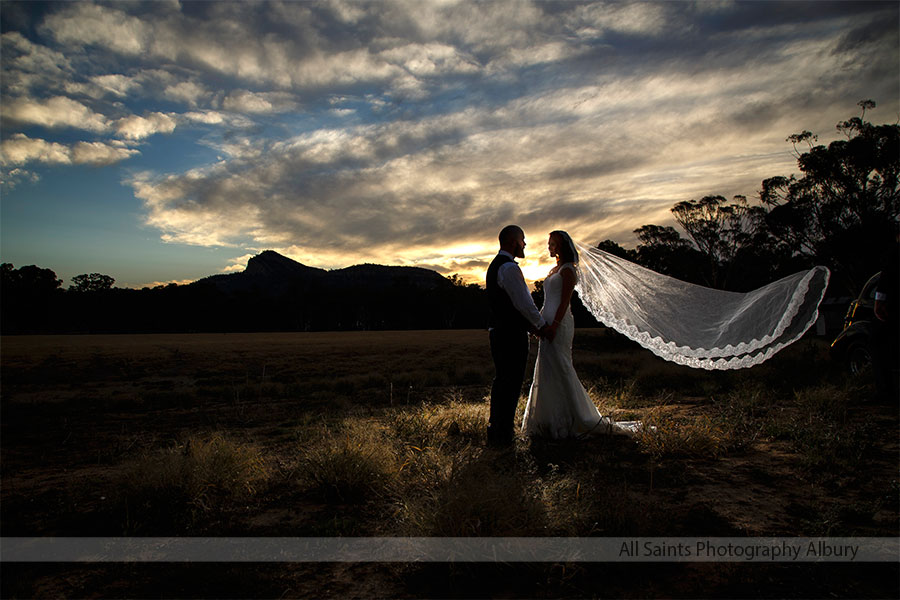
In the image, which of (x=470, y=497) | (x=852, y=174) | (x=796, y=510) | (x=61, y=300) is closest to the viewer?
(x=470, y=497)

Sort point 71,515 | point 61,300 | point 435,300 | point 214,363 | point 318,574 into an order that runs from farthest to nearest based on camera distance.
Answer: point 435,300, point 61,300, point 214,363, point 71,515, point 318,574

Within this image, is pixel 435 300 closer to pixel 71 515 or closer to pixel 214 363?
pixel 214 363

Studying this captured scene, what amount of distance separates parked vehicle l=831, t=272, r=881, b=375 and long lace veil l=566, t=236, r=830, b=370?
3379 millimetres

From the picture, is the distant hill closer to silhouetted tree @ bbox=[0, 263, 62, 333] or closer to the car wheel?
silhouetted tree @ bbox=[0, 263, 62, 333]

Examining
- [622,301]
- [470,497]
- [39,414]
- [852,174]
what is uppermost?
[852,174]

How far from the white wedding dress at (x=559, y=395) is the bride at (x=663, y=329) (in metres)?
0.01

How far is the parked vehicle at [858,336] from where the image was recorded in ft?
28.0

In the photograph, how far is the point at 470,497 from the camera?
11.1ft

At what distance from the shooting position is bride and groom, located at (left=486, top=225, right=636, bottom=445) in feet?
18.7

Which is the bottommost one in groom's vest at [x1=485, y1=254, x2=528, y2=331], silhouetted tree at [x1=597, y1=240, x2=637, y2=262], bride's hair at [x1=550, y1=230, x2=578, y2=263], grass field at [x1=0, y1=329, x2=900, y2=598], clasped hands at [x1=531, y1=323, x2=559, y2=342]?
grass field at [x1=0, y1=329, x2=900, y2=598]

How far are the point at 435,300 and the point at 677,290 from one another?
82831 mm

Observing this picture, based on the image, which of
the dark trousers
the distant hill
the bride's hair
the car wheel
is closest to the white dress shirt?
the dark trousers

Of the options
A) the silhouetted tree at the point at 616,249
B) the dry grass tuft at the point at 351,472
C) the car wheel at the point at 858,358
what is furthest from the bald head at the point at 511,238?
the silhouetted tree at the point at 616,249

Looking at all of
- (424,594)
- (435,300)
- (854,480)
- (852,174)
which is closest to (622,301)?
(854,480)
